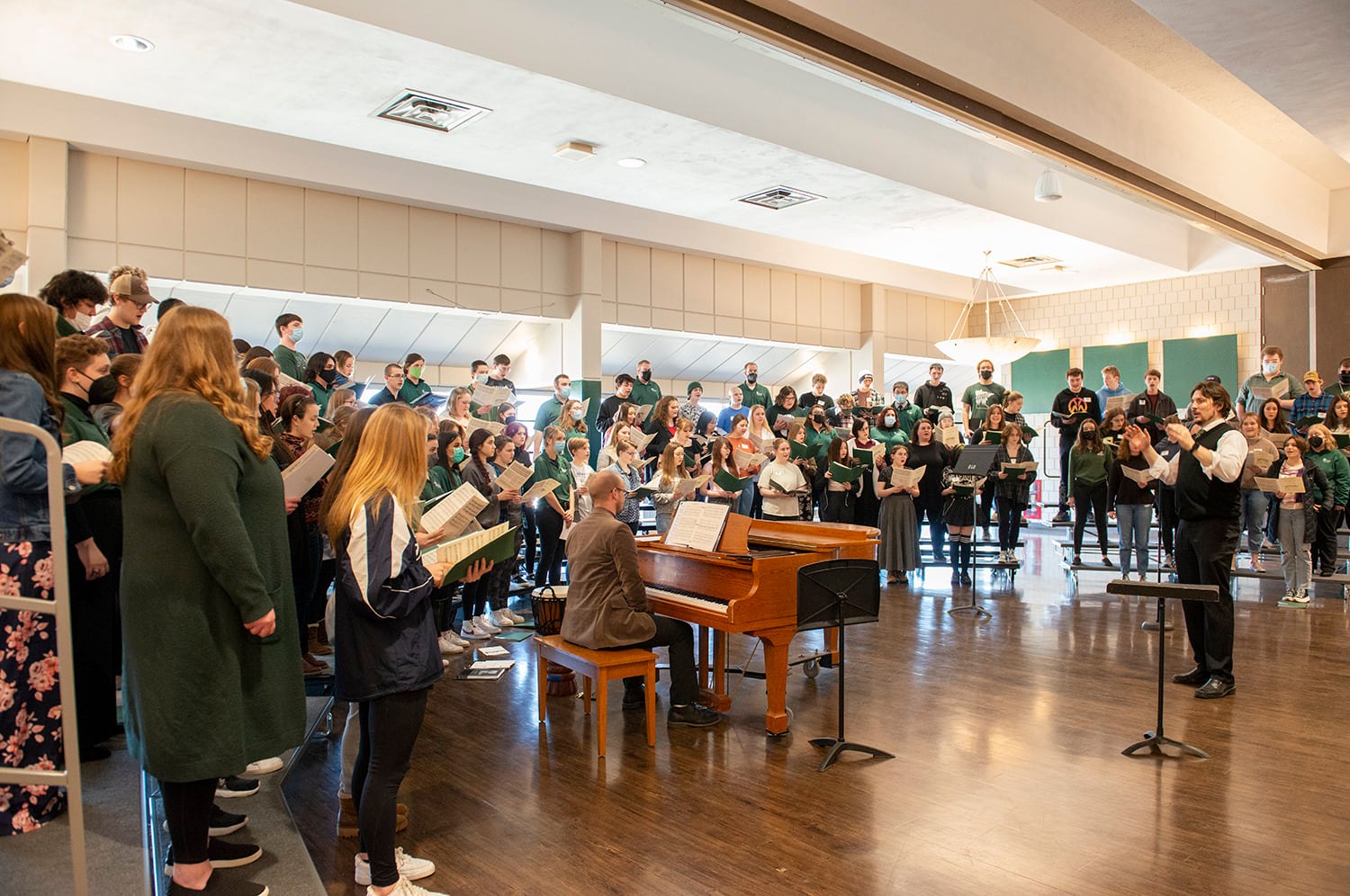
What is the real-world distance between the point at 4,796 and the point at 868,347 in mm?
13037

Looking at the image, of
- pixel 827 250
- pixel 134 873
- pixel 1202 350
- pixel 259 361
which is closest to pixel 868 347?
pixel 827 250

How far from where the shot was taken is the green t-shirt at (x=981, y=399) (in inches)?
412

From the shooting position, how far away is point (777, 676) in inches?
169

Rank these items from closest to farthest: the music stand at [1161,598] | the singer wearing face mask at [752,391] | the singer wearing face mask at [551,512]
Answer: the music stand at [1161,598]
the singer wearing face mask at [551,512]
the singer wearing face mask at [752,391]

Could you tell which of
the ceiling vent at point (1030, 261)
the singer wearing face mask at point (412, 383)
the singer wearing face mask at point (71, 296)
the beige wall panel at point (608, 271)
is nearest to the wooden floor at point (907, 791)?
the singer wearing face mask at point (71, 296)

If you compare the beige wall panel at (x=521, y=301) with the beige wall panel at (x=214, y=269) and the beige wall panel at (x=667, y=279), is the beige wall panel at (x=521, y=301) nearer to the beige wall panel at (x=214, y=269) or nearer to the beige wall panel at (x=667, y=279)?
the beige wall panel at (x=667, y=279)

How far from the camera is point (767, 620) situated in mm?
4191

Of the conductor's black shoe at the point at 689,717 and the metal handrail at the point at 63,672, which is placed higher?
the metal handrail at the point at 63,672

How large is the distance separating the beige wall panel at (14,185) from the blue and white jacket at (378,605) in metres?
6.52

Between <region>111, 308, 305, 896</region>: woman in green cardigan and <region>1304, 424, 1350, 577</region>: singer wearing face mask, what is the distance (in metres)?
8.65

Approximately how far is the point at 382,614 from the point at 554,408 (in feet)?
20.8

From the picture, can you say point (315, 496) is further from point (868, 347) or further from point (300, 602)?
point (868, 347)

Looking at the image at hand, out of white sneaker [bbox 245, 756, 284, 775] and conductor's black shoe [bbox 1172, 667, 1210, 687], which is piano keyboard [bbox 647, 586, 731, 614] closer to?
white sneaker [bbox 245, 756, 284, 775]

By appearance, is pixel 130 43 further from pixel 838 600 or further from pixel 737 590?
pixel 838 600
